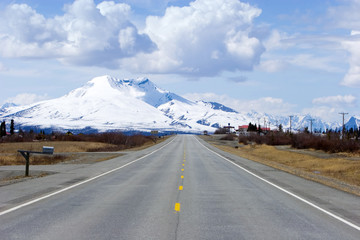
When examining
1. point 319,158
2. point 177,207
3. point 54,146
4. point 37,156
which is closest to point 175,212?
point 177,207

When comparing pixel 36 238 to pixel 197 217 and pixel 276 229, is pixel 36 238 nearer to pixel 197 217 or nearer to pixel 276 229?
pixel 197 217

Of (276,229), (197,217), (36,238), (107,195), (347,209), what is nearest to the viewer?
(36,238)

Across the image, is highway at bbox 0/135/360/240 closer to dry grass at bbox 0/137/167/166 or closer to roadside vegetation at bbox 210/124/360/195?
roadside vegetation at bbox 210/124/360/195

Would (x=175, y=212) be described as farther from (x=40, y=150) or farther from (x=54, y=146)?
(x=54, y=146)

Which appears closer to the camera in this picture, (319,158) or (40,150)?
(319,158)

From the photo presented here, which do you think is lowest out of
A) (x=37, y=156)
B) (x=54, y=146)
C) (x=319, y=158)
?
(x=37, y=156)

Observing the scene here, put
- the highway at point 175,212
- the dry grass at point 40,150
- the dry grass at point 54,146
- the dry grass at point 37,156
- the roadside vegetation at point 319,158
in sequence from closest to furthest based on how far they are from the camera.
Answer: the highway at point 175,212, the roadside vegetation at point 319,158, the dry grass at point 37,156, the dry grass at point 40,150, the dry grass at point 54,146

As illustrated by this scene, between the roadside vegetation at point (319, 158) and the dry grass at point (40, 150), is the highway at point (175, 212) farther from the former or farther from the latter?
the dry grass at point (40, 150)

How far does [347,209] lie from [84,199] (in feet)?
24.9

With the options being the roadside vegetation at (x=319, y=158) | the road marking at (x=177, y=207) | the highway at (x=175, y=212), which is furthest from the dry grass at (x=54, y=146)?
the road marking at (x=177, y=207)

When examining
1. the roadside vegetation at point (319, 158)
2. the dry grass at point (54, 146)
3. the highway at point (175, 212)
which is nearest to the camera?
the highway at point (175, 212)

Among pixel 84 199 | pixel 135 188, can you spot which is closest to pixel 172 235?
pixel 84 199

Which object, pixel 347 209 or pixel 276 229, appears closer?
pixel 276 229

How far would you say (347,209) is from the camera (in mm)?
12281
